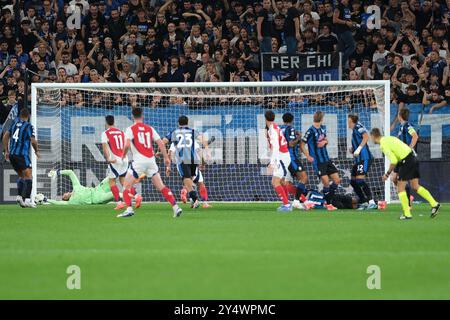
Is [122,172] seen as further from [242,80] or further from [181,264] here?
[181,264]

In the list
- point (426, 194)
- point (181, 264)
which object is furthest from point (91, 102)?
point (181, 264)

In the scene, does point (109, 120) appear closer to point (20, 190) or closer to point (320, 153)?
point (20, 190)

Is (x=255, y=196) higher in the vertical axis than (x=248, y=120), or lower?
lower

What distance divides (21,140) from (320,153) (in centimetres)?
623

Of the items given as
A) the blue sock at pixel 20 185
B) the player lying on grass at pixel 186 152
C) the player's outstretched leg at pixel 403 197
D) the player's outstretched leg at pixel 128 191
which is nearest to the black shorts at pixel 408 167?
the player's outstretched leg at pixel 403 197

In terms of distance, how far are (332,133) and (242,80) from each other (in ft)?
9.62

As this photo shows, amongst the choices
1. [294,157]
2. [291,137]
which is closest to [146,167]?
[291,137]

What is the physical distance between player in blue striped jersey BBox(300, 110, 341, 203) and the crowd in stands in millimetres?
3639

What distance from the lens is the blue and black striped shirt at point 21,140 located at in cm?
2259

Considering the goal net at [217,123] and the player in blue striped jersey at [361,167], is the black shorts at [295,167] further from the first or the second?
the goal net at [217,123]

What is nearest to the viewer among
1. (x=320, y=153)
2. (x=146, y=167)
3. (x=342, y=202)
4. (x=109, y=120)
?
(x=146, y=167)

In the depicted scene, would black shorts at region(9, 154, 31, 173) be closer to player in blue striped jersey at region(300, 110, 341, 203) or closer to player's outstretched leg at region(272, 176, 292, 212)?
player's outstretched leg at region(272, 176, 292, 212)

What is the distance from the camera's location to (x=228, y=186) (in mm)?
24844

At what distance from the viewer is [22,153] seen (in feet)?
74.2
